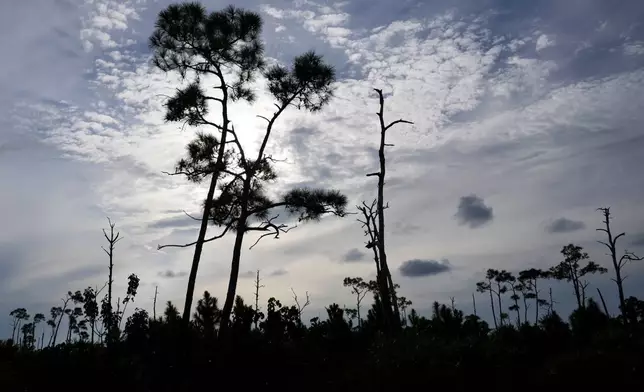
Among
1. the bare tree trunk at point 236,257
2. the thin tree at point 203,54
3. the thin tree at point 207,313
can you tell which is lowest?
the thin tree at point 207,313

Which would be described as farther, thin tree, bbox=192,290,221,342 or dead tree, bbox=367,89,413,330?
dead tree, bbox=367,89,413,330

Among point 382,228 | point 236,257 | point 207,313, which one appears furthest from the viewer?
point 382,228

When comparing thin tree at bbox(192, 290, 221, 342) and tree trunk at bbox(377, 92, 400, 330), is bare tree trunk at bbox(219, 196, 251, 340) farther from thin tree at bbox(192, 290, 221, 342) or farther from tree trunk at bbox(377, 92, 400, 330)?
tree trunk at bbox(377, 92, 400, 330)

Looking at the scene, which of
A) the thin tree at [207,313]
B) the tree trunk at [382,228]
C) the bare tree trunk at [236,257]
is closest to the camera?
the thin tree at [207,313]

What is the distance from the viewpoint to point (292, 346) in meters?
11.4

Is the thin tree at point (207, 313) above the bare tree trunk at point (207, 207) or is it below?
below

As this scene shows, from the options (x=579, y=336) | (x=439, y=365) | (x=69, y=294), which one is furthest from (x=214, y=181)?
(x=69, y=294)

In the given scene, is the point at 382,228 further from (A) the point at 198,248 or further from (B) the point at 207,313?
(B) the point at 207,313

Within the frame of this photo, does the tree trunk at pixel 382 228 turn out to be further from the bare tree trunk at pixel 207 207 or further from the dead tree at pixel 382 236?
the bare tree trunk at pixel 207 207

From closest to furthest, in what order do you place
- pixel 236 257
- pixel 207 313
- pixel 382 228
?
pixel 207 313 < pixel 236 257 < pixel 382 228

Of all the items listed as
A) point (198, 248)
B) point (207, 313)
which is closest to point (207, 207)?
point (198, 248)

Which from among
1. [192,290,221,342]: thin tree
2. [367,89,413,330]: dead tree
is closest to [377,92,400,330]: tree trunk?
[367,89,413,330]: dead tree

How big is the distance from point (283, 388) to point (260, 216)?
837 centimetres

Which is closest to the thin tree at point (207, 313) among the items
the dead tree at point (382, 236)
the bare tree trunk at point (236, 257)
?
the bare tree trunk at point (236, 257)
